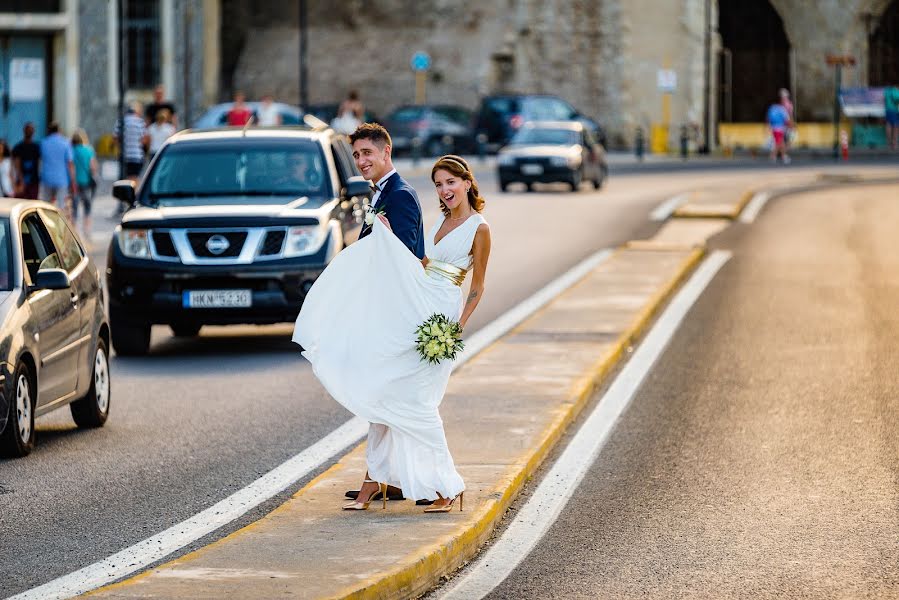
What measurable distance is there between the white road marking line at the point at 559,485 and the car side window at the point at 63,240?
3263 mm

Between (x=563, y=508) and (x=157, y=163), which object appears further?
(x=157, y=163)

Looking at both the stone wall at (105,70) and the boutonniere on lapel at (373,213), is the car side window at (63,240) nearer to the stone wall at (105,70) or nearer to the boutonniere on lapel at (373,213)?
the boutonniere on lapel at (373,213)

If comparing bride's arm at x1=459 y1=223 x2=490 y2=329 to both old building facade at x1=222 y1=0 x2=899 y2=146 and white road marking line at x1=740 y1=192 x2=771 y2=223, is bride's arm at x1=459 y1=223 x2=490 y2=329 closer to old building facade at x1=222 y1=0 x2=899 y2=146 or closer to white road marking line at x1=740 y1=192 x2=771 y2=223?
white road marking line at x1=740 y1=192 x2=771 y2=223

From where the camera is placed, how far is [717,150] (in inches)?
2271

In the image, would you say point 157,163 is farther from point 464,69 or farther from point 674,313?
point 464,69

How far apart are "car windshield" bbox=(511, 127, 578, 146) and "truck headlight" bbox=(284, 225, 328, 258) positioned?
23636 mm

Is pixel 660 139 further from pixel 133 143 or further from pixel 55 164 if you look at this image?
pixel 55 164

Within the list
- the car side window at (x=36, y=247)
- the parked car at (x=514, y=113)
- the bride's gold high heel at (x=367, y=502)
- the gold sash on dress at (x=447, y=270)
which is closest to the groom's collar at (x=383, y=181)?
the gold sash on dress at (x=447, y=270)

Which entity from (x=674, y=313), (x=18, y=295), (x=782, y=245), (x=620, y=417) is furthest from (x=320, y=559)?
(x=782, y=245)

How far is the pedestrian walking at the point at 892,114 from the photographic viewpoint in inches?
2114

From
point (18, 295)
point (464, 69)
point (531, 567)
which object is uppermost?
point (464, 69)

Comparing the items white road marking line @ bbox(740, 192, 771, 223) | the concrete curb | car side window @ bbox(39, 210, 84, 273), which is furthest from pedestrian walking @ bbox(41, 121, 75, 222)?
car side window @ bbox(39, 210, 84, 273)

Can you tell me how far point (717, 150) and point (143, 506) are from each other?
5020 centimetres

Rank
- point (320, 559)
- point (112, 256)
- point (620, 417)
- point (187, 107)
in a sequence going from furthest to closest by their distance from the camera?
point (187, 107) < point (112, 256) < point (620, 417) < point (320, 559)
